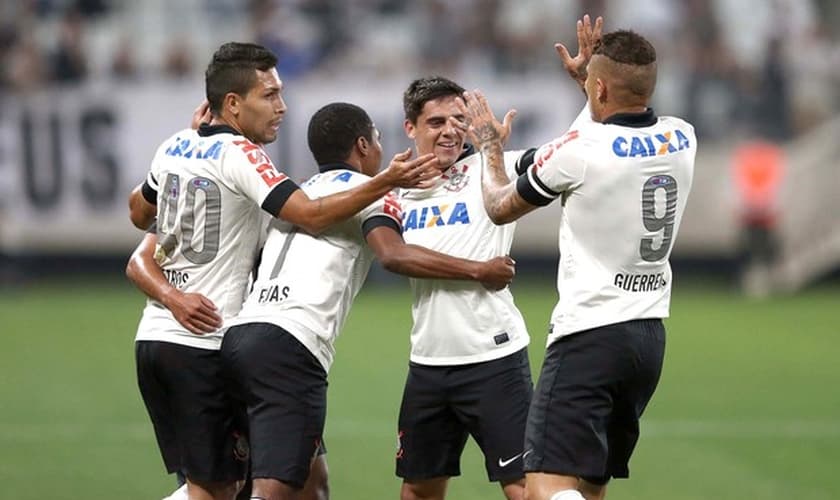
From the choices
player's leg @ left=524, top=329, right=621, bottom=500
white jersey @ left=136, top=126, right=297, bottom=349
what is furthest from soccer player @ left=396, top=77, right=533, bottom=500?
white jersey @ left=136, top=126, right=297, bottom=349

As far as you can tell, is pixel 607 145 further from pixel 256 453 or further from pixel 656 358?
pixel 256 453

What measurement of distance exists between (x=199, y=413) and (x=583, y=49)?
2.33m

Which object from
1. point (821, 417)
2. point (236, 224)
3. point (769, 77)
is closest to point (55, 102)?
point (769, 77)

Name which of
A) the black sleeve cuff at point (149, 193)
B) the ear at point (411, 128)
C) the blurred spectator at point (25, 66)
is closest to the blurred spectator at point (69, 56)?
the blurred spectator at point (25, 66)

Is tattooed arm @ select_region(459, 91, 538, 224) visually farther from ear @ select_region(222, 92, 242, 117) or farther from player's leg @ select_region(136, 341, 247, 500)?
player's leg @ select_region(136, 341, 247, 500)

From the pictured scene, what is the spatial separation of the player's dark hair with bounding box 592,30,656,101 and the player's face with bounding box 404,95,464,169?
86 cm

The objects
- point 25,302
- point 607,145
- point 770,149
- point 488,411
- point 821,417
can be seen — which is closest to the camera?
point 607,145

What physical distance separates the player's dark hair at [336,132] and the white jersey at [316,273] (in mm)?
110

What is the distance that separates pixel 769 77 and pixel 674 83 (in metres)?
1.37

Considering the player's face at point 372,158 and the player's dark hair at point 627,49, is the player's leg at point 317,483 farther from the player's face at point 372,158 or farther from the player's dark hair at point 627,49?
the player's dark hair at point 627,49

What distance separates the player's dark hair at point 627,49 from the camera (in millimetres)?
5902

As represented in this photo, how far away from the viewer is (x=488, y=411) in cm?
631

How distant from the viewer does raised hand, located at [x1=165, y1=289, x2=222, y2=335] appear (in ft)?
20.5

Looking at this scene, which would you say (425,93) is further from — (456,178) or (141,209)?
(141,209)
